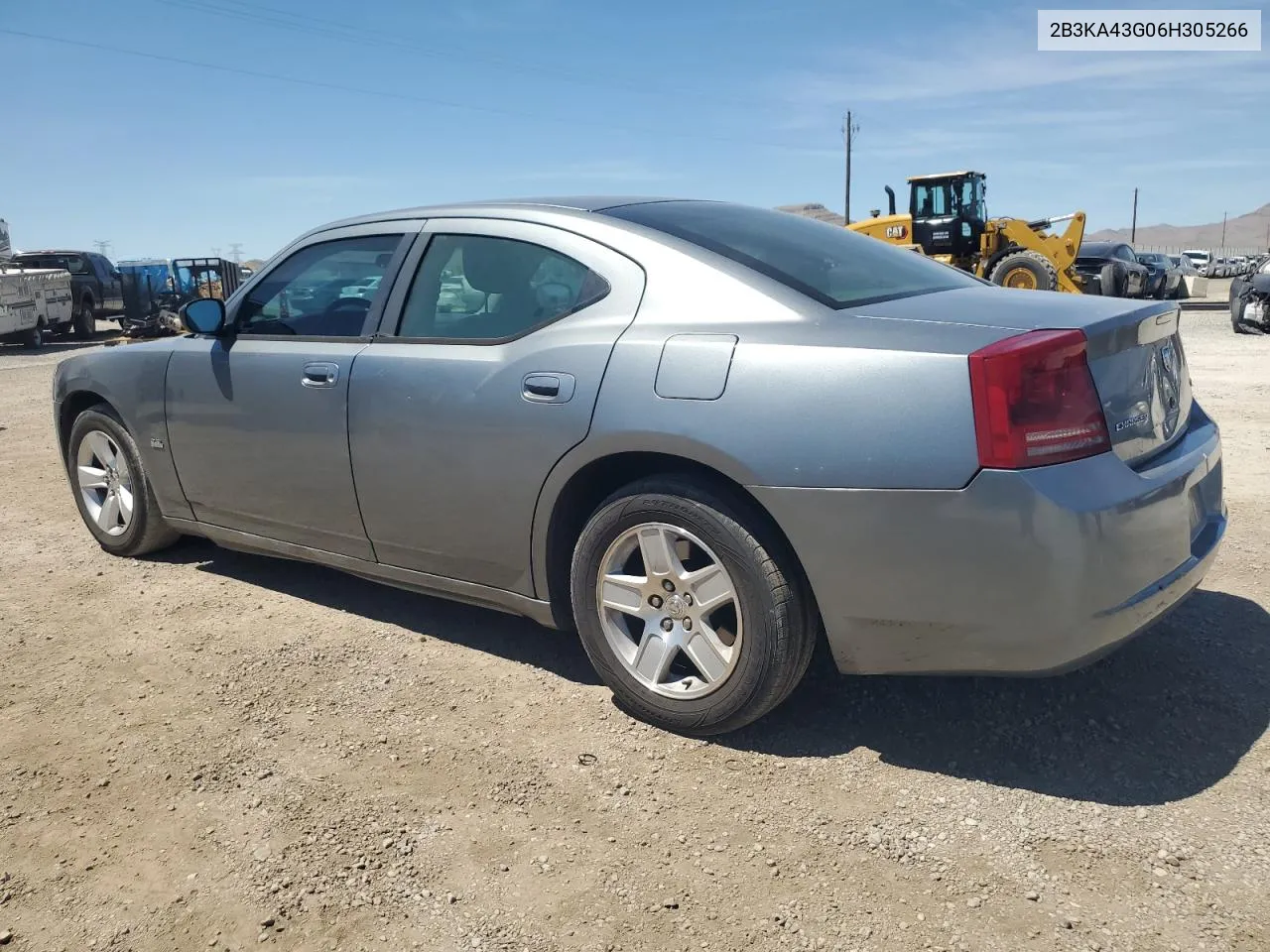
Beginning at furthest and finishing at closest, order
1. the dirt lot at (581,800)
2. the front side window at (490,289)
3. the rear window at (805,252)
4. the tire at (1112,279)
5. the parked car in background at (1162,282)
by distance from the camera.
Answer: the parked car in background at (1162,282) → the tire at (1112,279) → the front side window at (490,289) → the rear window at (805,252) → the dirt lot at (581,800)

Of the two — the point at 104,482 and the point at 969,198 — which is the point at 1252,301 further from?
A: the point at 104,482

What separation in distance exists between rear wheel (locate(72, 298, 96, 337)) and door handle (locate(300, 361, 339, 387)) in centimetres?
2255

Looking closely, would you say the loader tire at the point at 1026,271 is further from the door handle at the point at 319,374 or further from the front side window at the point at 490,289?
the door handle at the point at 319,374

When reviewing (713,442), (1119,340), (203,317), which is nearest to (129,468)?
(203,317)

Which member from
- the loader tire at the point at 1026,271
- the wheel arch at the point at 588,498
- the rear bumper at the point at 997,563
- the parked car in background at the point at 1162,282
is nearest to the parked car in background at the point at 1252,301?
the loader tire at the point at 1026,271

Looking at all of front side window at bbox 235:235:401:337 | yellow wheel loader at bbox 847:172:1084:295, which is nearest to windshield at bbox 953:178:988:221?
yellow wheel loader at bbox 847:172:1084:295

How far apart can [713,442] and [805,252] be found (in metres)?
0.91

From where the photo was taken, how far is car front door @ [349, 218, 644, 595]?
3.08 metres

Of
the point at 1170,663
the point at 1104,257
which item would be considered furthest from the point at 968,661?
the point at 1104,257

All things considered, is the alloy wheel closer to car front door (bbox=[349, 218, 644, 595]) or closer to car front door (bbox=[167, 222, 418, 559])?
car front door (bbox=[167, 222, 418, 559])

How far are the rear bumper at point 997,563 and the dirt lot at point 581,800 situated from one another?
40cm

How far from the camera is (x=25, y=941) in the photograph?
7.34ft

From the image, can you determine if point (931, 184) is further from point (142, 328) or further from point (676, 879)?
point (676, 879)

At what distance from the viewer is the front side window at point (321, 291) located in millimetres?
3750
